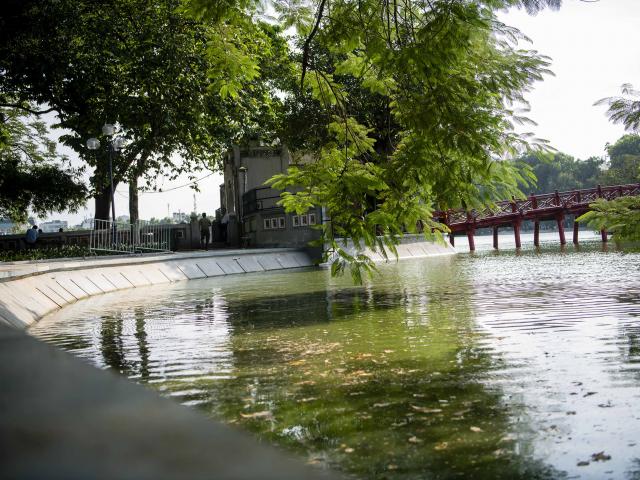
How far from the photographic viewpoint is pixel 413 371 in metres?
6.32

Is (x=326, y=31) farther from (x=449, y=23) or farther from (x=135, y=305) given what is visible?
(x=135, y=305)

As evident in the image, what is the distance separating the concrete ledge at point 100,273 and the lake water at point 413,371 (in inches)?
27.3

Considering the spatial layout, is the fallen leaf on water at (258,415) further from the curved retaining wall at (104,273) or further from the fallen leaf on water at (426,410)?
the curved retaining wall at (104,273)

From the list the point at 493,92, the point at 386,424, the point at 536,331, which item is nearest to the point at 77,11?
the point at 493,92

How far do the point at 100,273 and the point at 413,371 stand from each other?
15.9m

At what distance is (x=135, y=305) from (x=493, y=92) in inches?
364

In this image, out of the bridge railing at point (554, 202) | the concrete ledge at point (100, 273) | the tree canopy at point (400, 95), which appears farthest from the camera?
the bridge railing at point (554, 202)

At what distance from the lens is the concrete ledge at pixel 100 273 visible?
505 inches

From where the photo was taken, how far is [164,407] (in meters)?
1.56

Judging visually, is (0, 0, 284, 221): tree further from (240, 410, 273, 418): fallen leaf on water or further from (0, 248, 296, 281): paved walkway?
(240, 410, 273, 418): fallen leaf on water

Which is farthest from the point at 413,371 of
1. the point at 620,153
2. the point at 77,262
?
the point at 620,153

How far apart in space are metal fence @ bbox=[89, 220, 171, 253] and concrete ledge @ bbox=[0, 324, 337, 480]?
2658 centimetres

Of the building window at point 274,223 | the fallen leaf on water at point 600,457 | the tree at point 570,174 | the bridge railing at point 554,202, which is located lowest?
the fallen leaf on water at point 600,457

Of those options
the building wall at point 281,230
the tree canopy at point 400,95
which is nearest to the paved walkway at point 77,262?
the building wall at point 281,230
